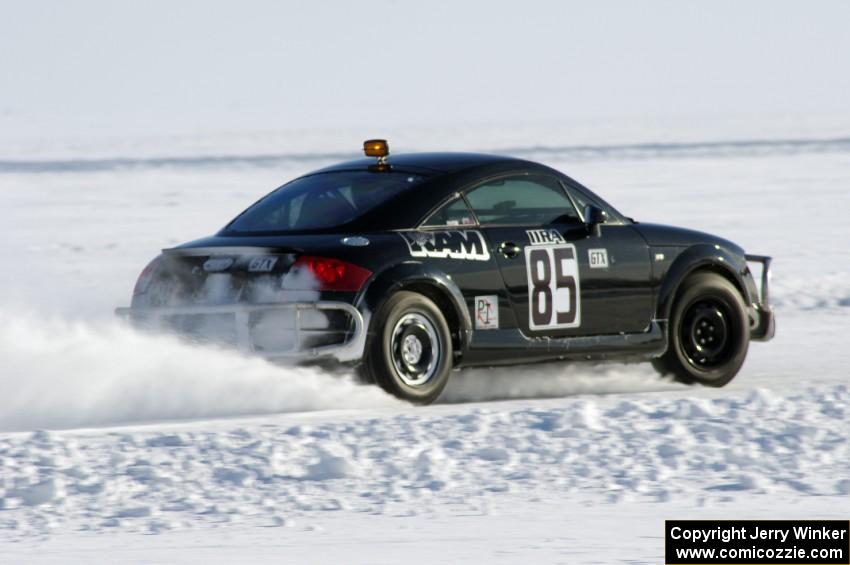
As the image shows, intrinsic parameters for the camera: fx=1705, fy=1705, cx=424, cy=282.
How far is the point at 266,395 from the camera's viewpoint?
8.95m

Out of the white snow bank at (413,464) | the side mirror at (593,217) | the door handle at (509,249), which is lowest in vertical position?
the white snow bank at (413,464)

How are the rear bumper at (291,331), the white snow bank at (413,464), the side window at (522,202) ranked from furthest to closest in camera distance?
the side window at (522,202) → the rear bumper at (291,331) → the white snow bank at (413,464)

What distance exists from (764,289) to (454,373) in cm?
210

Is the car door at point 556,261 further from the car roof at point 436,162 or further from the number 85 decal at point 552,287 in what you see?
the car roof at point 436,162

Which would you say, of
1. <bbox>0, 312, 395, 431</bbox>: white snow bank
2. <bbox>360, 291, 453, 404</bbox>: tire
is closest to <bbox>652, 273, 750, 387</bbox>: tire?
<bbox>360, 291, 453, 404</bbox>: tire

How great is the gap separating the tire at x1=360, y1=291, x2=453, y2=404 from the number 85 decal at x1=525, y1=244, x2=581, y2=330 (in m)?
0.60

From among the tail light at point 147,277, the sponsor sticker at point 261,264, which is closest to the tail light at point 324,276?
the sponsor sticker at point 261,264

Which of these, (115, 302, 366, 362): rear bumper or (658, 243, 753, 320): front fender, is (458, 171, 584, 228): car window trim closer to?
(658, 243, 753, 320): front fender

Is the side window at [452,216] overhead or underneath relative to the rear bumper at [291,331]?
overhead

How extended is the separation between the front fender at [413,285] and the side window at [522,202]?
57 centimetres

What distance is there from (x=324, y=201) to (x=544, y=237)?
4.11 feet

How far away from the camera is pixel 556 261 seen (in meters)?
9.55

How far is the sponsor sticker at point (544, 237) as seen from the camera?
9.53m

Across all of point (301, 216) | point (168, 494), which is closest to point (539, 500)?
point (168, 494)
